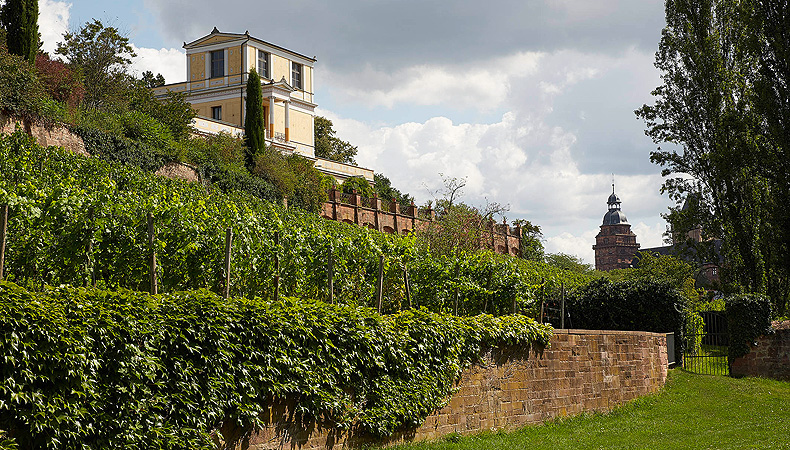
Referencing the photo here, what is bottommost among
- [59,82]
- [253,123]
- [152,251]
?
[152,251]

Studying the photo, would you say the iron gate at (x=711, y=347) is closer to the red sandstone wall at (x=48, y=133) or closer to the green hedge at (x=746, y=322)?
the green hedge at (x=746, y=322)

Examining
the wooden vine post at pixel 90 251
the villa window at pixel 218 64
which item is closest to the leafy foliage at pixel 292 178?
the villa window at pixel 218 64

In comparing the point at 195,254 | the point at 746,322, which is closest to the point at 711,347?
the point at 746,322

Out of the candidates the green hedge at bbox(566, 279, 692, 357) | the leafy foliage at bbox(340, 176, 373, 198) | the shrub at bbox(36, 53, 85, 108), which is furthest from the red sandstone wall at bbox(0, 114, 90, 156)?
the leafy foliage at bbox(340, 176, 373, 198)

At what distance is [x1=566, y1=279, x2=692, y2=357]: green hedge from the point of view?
18703mm

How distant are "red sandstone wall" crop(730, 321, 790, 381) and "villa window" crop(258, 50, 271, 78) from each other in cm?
3686

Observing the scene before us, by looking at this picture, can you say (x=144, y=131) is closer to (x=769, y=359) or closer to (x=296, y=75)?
(x=769, y=359)

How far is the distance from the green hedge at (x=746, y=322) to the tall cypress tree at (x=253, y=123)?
21.8 meters

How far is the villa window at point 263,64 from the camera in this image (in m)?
48.6

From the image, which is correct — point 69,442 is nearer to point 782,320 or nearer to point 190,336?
point 190,336

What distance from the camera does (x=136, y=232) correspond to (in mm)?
10852

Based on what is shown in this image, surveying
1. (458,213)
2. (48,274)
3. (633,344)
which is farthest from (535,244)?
(48,274)

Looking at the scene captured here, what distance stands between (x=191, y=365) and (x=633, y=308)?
14.3 metres

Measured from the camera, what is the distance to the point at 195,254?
11.6 m
